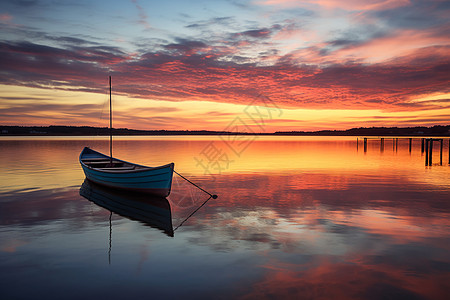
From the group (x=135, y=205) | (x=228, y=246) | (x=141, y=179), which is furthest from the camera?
(x=141, y=179)

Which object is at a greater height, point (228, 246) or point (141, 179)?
point (141, 179)

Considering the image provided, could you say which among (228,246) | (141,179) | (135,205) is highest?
(141,179)

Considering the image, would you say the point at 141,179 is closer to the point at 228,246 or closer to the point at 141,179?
the point at 141,179

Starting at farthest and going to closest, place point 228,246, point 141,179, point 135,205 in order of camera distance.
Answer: point 141,179 < point 135,205 < point 228,246

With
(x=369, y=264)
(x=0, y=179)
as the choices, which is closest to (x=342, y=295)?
(x=369, y=264)

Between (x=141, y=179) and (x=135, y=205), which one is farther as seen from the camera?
(x=141, y=179)

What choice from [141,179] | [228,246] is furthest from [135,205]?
[228,246]

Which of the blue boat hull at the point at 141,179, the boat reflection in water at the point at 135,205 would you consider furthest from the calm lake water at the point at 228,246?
the blue boat hull at the point at 141,179

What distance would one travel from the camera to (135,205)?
1748cm

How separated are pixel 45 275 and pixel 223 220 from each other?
24.3ft

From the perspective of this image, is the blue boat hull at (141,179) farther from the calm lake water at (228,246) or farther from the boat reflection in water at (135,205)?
the calm lake water at (228,246)

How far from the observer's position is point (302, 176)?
28703 millimetres

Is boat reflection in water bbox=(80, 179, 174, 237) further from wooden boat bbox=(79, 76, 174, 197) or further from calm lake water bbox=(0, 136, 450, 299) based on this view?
wooden boat bbox=(79, 76, 174, 197)

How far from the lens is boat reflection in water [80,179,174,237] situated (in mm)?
13942
